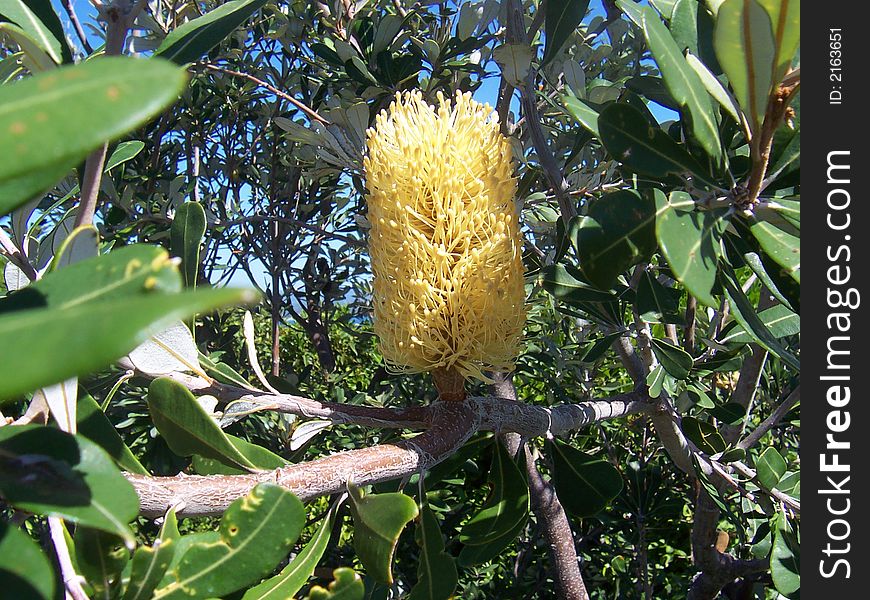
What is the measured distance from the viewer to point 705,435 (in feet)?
3.99

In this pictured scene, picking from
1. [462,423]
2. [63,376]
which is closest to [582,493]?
[462,423]

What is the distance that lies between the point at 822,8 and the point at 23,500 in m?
0.95

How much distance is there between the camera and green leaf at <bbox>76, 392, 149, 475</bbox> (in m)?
0.62

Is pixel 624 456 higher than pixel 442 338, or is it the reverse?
pixel 442 338

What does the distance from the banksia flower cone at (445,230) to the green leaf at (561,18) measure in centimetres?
21

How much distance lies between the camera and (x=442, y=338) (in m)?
0.84

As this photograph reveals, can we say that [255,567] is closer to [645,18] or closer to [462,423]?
[462,423]

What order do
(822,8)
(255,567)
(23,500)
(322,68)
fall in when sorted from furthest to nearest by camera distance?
(322,68), (822,8), (255,567), (23,500)

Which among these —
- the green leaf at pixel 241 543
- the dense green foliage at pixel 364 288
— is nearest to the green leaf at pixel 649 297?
the dense green foliage at pixel 364 288

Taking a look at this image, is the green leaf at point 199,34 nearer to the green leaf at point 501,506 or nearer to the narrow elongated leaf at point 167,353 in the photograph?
the narrow elongated leaf at point 167,353

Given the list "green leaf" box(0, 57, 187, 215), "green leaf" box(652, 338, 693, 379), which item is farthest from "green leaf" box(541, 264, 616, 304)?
"green leaf" box(0, 57, 187, 215)

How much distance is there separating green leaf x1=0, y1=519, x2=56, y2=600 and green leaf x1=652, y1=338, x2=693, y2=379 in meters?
0.83

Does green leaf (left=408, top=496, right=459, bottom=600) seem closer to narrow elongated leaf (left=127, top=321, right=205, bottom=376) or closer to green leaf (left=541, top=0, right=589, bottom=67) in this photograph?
narrow elongated leaf (left=127, top=321, right=205, bottom=376)

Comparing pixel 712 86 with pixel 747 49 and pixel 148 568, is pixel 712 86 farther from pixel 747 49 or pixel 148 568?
pixel 148 568
